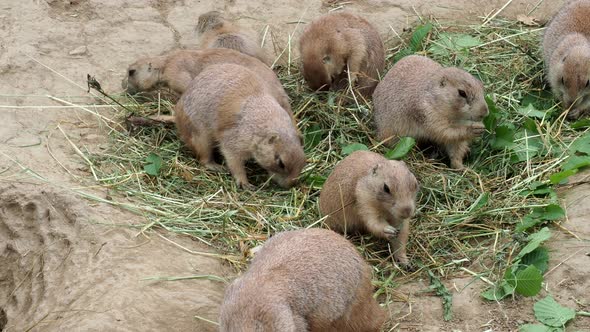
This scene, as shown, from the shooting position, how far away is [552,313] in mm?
6344

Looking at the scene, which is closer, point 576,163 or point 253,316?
point 253,316

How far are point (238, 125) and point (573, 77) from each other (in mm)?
3547

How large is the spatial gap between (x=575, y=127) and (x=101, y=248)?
193 inches

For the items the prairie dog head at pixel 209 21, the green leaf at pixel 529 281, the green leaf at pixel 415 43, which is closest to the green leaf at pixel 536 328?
the green leaf at pixel 529 281

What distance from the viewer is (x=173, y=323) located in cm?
601

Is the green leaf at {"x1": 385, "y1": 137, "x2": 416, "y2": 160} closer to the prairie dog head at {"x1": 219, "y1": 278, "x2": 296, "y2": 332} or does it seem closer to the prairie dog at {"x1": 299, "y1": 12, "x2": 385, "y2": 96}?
the prairie dog at {"x1": 299, "y1": 12, "x2": 385, "y2": 96}

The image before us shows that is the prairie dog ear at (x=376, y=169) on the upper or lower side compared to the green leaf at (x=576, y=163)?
upper

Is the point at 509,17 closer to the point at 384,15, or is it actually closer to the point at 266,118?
the point at 384,15

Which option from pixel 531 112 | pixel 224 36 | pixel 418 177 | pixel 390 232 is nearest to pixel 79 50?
pixel 224 36

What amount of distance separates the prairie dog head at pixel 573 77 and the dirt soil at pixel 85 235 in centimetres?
165

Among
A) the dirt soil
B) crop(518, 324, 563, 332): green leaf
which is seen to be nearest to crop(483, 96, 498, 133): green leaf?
the dirt soil

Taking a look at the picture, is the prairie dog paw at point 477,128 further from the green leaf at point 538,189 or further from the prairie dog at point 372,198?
the prairie dog at point 372,198

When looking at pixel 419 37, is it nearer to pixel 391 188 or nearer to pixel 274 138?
pixel 274 138

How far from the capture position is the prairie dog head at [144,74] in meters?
9.30
